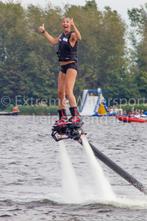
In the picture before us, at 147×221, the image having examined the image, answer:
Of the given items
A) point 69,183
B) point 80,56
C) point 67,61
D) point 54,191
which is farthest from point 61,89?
point 80,56

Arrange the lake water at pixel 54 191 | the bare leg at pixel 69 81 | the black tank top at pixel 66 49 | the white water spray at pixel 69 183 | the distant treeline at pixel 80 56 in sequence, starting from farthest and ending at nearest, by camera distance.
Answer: the distant treeline at pixel 80 56, the white water spray at pixel 69 183, the bare leg at pixel 69 81, the black tank top at pixel 66 49, the lake water at pixel 54 191

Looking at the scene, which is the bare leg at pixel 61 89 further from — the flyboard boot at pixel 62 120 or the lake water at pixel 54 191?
the lake water at pixel 54 191

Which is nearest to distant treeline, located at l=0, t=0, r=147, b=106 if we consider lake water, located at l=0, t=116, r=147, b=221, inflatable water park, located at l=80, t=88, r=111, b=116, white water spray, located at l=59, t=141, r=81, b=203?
inflatable water park, located at l=80, t=88, r=111, b=116

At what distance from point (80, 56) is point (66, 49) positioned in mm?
125101

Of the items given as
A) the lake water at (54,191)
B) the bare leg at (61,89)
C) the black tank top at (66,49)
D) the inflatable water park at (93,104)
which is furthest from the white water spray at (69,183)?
the inflatable water park at (93,104)

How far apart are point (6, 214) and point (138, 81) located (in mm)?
125763

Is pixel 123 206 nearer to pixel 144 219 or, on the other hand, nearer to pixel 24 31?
pixel 144 219

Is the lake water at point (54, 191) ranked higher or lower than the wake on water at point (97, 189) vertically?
lower

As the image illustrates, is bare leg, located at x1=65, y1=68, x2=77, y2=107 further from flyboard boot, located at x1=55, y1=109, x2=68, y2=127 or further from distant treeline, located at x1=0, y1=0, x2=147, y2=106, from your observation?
distant treeline, located at x1=0, y1=0, x2=147, y2=106

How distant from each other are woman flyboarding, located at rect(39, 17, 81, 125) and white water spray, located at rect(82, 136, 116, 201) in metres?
0.76

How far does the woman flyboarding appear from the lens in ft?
78.7

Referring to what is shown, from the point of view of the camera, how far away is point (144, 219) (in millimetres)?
23062

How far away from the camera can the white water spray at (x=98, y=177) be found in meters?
24.7

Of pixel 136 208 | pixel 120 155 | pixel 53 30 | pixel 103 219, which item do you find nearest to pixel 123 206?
pixel 136 208
